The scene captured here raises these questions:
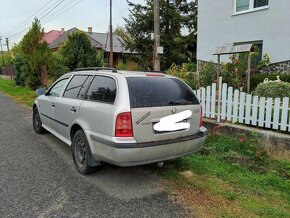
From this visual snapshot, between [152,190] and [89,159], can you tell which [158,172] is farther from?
[89,159]

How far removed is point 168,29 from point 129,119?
21089 millimetres

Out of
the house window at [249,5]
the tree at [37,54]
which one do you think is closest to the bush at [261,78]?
the house window at [249,5]

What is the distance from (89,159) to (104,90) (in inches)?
40.0

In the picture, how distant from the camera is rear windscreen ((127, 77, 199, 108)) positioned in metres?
3.57

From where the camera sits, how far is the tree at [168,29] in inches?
875

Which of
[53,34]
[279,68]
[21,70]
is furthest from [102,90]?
[53,34]

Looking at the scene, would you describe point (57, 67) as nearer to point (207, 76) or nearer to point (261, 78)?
point (207, 76)

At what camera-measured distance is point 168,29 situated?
76.1ft

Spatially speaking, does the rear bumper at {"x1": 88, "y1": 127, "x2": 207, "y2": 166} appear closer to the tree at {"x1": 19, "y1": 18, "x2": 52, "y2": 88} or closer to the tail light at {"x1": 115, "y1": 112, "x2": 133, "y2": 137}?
the tail light at {"x1": 115, "y1": 112, "x2": 133, "y2": 137}

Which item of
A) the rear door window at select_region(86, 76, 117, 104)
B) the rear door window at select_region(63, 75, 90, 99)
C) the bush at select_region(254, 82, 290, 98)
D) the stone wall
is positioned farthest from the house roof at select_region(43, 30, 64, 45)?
the rear door window at select_region(86, 76, 117, 104)

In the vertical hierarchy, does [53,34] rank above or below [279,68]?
above

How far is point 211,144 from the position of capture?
5441 millimetres

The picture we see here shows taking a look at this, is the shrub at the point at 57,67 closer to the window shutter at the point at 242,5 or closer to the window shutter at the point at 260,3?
the window shutter at the point at 242,5

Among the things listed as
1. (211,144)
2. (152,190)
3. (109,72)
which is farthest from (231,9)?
(152,190)
